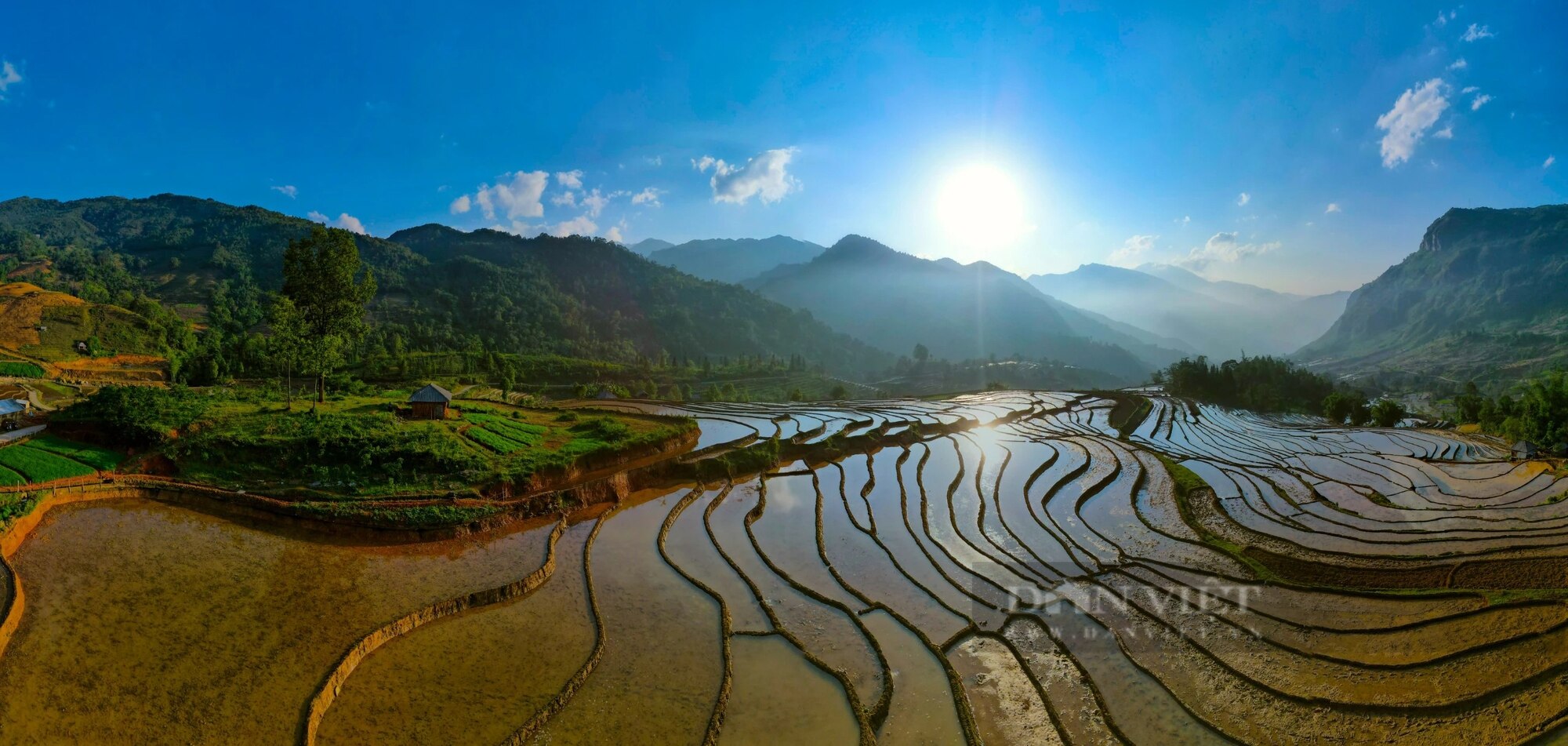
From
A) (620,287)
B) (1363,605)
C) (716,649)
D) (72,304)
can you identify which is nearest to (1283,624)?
(1363,605)

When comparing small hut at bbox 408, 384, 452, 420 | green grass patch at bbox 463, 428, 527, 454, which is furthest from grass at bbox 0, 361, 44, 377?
green grass patch at bbox 463, 428, 527, 454

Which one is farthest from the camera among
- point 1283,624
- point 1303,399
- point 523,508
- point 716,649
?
point 1303,399

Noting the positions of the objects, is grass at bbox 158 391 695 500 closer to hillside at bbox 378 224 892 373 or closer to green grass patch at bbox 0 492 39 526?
green grass patch at bbox 0 492 39 526

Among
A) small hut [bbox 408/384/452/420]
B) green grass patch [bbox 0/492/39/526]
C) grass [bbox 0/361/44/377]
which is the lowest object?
green grass patch [bbox 0/492/39/526]

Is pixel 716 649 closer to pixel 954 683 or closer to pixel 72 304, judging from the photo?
pixel 954 683

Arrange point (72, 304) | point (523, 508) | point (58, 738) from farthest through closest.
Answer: point (72, 304) → point (523, 508) → point (58, 738)

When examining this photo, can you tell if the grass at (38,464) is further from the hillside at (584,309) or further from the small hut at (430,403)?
the hillside at (584,309)

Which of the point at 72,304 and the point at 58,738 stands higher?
the point at 72,304
